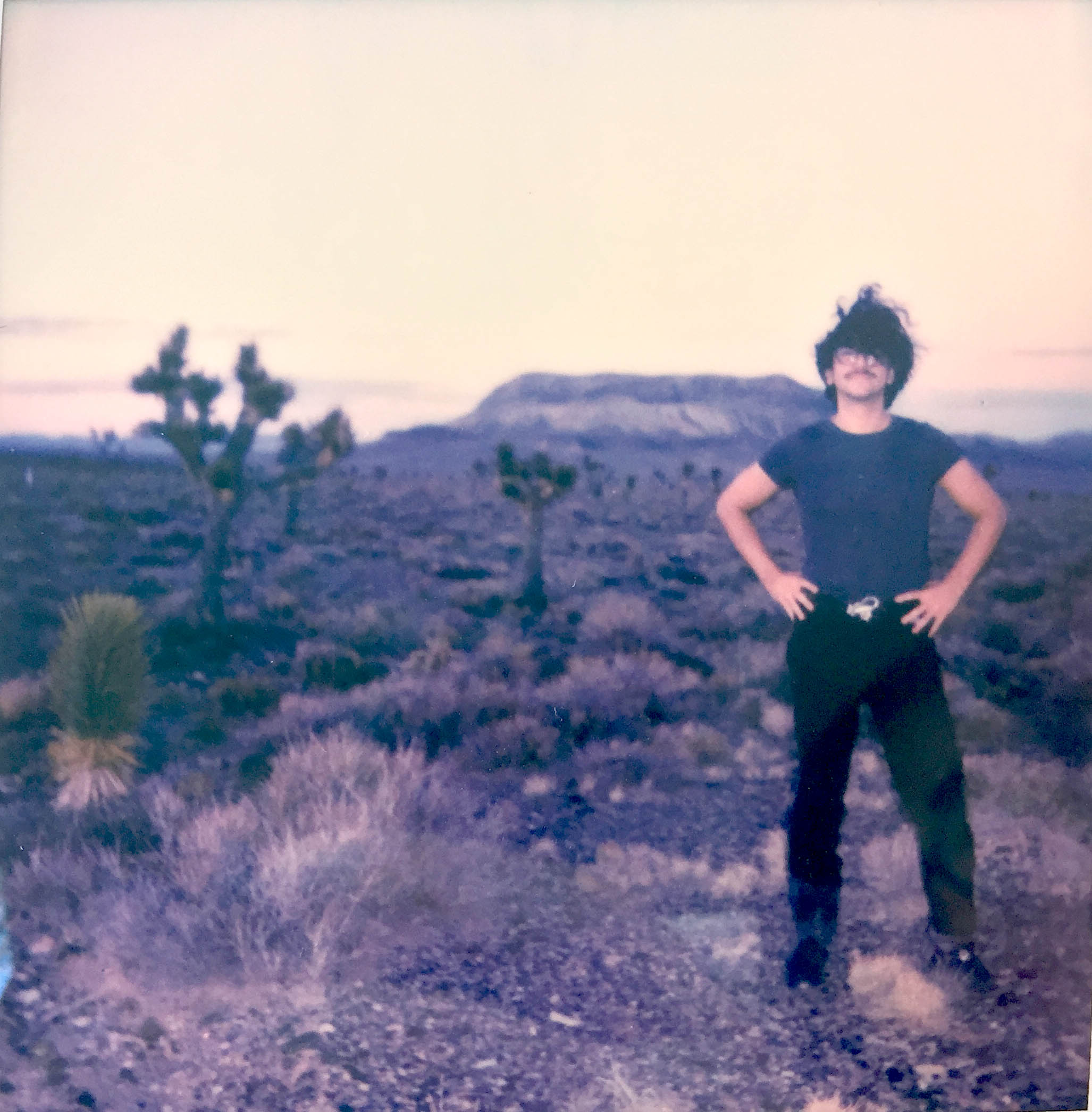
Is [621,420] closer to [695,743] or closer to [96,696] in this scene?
[695,743]

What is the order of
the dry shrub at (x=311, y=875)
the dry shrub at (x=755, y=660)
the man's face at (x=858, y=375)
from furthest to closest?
the dry shrub at (x=755, y=660) → the man's face at (x=858, y=375) → the dry shrub at (x=311, y=875)

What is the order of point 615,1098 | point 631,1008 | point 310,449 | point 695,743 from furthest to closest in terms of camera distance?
point 695,743 → point 310,449 → point 631,1008 → point 615,1098

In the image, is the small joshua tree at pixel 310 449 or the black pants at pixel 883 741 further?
the small joshua tree at pixel 310 449

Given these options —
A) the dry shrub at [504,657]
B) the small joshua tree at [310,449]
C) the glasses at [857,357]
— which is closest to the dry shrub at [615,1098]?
the dry shrub at [504,657]

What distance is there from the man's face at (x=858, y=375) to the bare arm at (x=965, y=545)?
1.40 feet

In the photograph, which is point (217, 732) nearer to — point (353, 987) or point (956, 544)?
point (353, 987)

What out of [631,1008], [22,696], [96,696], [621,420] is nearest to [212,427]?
[96,696]

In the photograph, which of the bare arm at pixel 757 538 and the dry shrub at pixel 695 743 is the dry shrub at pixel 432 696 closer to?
the dry shrub at pixel 695 743

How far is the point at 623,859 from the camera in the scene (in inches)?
142

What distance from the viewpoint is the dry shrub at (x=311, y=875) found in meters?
3.28

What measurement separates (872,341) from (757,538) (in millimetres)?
895

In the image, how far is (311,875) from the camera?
341cm

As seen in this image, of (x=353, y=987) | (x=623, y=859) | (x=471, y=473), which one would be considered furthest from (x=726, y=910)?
(x=471, y=473)

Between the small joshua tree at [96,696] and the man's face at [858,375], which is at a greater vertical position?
the man's face at [858,375]
